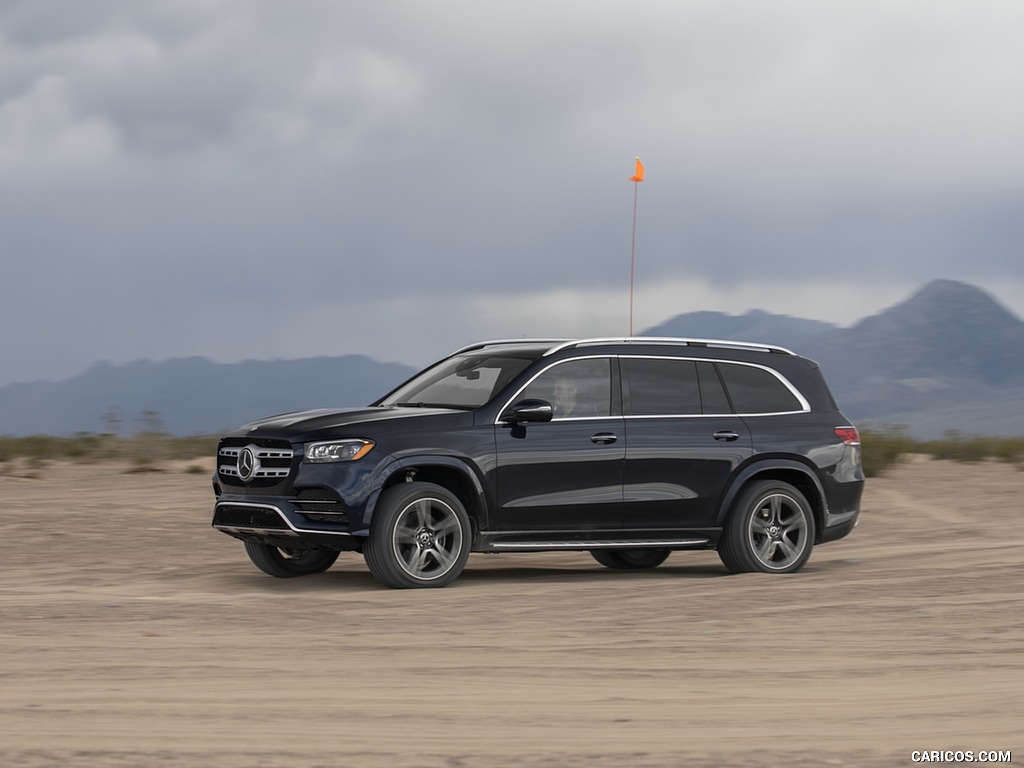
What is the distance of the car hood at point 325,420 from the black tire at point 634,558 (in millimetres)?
2992

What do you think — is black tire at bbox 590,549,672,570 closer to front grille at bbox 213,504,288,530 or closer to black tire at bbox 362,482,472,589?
black tire at bbox 362,482,472,589

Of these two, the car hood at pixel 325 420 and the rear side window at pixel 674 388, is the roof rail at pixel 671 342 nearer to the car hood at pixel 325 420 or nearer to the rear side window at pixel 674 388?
the rear side window at pixel 674 388

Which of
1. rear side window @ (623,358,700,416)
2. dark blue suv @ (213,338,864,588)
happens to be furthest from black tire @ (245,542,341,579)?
rear side window @ (623,358,700,416)

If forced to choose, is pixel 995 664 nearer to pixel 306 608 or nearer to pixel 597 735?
pixel 597 735

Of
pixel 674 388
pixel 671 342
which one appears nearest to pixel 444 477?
pixel 674 388

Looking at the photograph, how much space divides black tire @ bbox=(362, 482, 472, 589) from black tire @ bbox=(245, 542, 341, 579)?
137 cm

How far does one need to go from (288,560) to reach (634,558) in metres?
3.21

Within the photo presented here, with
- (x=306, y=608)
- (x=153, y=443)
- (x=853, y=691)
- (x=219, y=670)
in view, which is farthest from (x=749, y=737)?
(x=153, y=443)

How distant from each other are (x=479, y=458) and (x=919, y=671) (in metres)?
4.24

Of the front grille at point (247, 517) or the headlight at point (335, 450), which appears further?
the front grille at point (247, 517)

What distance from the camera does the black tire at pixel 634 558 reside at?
14164 mm

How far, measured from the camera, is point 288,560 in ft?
42.3

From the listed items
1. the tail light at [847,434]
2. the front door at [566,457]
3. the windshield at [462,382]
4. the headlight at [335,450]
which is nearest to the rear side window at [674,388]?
the front door at [566,457]

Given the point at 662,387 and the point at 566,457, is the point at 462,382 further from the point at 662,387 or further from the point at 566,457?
the point at 662,387
